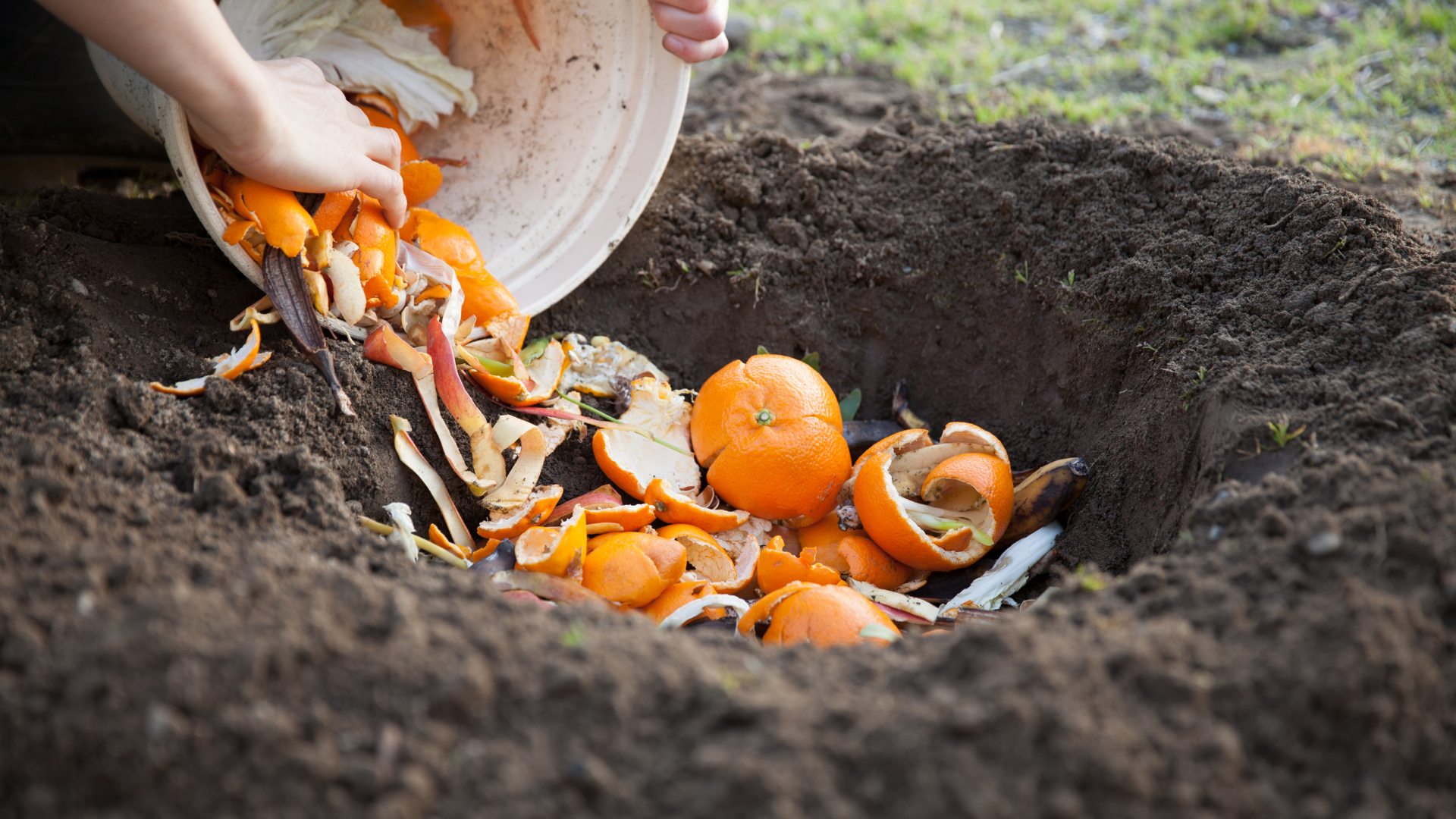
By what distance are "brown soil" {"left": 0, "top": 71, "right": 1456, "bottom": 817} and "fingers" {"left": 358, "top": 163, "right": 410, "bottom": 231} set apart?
48cm

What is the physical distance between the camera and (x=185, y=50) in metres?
1.89

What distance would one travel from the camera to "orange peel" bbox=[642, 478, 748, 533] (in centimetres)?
257

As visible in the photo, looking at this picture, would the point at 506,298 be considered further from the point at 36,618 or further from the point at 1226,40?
the point at 1226,40

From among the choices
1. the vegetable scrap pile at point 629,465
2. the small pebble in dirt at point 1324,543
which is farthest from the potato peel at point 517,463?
the small pebble in dirt at point 1324,543

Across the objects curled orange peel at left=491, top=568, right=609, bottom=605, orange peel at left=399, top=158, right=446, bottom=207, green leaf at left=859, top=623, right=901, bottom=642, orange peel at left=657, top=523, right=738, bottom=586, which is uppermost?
orange peel at left=399, top=158, right=446, bottom=207

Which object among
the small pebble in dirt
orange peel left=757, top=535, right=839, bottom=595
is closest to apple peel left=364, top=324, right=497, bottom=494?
orange peel left=757, top=535, right=839, bottom=595

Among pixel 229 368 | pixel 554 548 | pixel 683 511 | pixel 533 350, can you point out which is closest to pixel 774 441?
pixel 683 511

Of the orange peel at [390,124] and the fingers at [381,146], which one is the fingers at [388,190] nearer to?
the fingers at [381,146]

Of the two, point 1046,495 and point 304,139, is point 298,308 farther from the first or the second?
point 1046,495

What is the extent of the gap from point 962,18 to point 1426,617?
4692mm

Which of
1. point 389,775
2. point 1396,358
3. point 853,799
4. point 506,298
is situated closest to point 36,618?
point 389,775

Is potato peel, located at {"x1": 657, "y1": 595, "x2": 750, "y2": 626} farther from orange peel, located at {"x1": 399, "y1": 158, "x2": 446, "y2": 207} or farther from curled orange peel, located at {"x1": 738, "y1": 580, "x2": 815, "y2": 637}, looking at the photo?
orange peel, located at {"x1": 399, "y1": 158, "x2": 446, "y2": 207}

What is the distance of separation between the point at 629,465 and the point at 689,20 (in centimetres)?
141

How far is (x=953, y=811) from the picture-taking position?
4.01 feet
